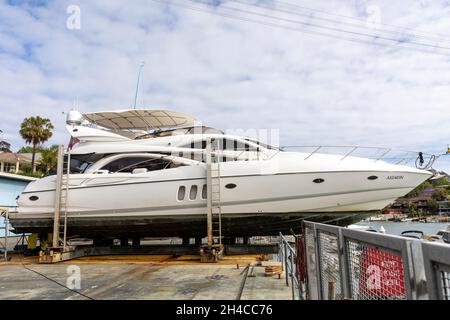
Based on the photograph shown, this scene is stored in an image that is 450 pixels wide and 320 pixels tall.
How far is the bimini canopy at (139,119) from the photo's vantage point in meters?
12.7

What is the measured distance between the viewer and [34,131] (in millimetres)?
35094

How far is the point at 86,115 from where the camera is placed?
13031mm

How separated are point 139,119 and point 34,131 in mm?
27406

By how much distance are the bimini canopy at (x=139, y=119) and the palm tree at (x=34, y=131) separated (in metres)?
25.8

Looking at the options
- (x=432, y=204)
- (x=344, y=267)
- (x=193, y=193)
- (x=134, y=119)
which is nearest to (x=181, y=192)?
(x=193, y=193)

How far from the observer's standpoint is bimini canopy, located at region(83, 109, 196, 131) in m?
12.7

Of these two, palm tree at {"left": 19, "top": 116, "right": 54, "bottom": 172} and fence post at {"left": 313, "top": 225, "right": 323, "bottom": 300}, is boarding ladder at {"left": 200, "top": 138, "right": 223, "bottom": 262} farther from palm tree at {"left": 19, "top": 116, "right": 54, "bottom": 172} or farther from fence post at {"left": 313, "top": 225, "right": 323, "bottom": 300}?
palm tree at {"left": 19, "top": 116, "right": 54, "bottom": 172}

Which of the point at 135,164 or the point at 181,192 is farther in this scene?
the point at 135,164

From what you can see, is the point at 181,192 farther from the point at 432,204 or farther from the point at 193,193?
the point at 432,204

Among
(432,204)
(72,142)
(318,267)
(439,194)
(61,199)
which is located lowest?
(318,267)

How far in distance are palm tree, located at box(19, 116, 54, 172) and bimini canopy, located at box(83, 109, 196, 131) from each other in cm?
2577

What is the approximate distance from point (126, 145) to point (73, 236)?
350 cm

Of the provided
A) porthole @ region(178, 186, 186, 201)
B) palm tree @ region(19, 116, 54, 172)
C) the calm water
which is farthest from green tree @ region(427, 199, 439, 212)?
porthole @ region(178, 186, 186, 201)
